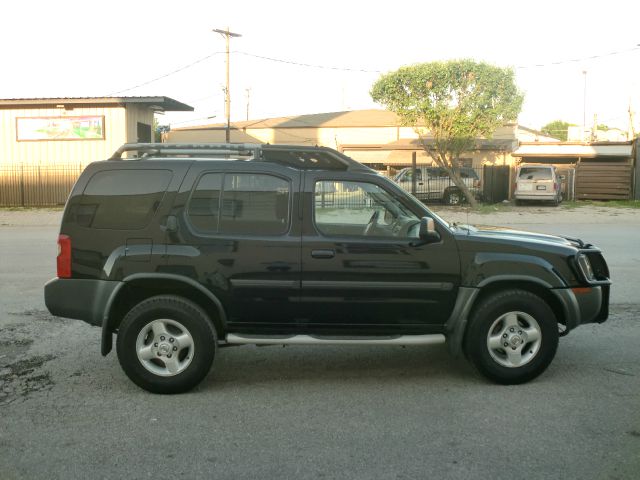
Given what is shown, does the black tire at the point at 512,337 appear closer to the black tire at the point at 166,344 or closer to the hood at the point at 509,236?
the hood at the point at 509,236

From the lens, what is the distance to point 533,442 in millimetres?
4105

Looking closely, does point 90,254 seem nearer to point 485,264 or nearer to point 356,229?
point 356,229

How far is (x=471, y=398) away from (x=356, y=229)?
1.47 m

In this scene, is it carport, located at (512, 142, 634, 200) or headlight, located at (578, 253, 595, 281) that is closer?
headlight, located at (578, 253, 595, 281)

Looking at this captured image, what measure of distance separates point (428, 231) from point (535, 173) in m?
25.1

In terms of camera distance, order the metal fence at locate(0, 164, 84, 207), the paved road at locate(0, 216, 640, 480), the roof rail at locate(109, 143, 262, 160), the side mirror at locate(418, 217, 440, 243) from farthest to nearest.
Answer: the metal fence at locate(0, 164, 84, 207) < the roof rail at locate(109, 143, 262, 160) < the side mirror at locate(418, 217, 440, 243) < the paved road at locate(0, 216, 640, 480)

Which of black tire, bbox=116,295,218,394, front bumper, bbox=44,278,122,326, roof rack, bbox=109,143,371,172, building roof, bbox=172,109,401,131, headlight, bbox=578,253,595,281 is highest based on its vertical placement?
building roof, bbox=172,109,401,131

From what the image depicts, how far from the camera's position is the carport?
101ft

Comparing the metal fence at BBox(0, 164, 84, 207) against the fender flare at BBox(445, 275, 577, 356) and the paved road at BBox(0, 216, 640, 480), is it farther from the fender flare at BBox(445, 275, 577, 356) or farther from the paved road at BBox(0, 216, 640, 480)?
the fender flare at BBox(445, 275, 577, 356)

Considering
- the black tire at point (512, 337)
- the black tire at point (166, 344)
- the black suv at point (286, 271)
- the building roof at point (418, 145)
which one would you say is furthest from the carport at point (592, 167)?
the black tire at point (166, 344)

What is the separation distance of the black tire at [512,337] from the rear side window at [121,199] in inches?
99.7

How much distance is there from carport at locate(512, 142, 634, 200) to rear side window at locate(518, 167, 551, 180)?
3.68 m

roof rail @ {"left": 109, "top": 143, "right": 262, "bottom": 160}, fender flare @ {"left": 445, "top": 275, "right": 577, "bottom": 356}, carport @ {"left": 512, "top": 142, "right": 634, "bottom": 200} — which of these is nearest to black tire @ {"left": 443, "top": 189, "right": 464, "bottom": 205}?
carport @ {"left": 512, "top": 142, "right": 634, "bottom": 200}

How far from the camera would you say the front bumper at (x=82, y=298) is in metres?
5.04
